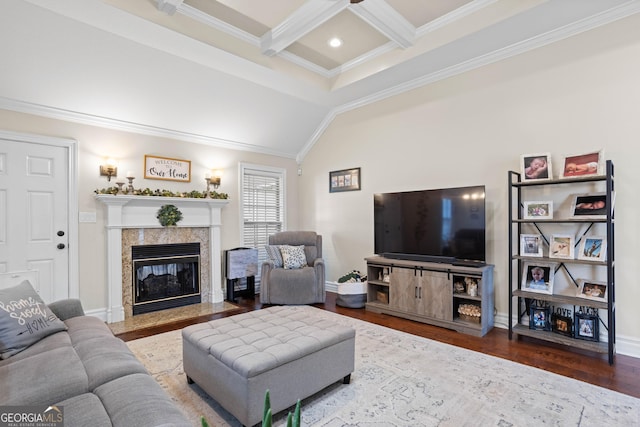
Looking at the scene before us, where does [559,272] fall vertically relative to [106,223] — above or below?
below

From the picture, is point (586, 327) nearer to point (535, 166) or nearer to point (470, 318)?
point (470, 318)

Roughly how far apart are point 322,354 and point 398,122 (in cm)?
351

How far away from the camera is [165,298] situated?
4.51 metres

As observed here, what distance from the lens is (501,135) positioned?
362cm

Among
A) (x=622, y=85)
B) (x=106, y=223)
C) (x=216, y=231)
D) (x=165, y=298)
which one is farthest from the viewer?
(x=216, y=231)

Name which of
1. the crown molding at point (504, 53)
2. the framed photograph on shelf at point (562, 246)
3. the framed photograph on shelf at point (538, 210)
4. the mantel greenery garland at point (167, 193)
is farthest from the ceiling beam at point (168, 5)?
the framed photograph on shelf at point (562, 246)

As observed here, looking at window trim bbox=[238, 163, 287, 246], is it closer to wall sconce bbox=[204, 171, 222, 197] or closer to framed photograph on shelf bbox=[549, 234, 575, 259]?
wall sconce bbox=[204, 171, 222, 197]

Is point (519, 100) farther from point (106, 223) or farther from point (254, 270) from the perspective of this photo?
point (106, 223)

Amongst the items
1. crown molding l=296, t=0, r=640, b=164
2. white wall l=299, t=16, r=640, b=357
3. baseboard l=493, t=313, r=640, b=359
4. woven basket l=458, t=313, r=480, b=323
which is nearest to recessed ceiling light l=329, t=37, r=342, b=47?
crown molding l=296, t=0, r=640, b=164

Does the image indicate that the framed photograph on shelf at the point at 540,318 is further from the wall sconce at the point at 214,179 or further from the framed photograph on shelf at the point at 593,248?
the wall sconce at the point at 214,179

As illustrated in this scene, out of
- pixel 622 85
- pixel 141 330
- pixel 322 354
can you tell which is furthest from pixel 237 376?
pixel 622 85

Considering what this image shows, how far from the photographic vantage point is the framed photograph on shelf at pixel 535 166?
10.3 feet

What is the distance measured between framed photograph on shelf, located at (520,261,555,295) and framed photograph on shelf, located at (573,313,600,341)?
31 centimetres

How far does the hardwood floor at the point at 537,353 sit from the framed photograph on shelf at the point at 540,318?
15 cm
